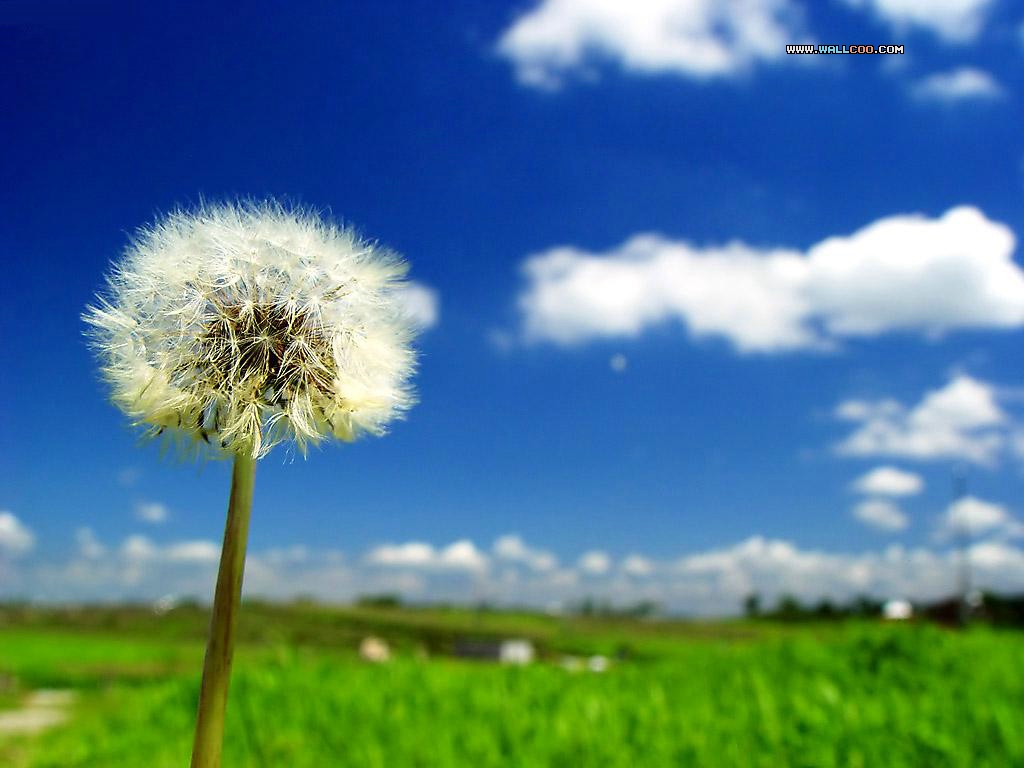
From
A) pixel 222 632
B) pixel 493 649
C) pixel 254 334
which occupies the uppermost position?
pixel 254 334

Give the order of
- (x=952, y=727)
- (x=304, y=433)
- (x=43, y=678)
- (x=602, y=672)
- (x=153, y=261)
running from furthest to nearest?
(x=43, y=678) < (x=602, y=672) < (x=952, y=727) < (x=153, y=261) < (x=304, y=433)

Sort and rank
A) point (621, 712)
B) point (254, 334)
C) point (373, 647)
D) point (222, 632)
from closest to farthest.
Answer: point (222, 632), point (254, 334), point (621, 712), point (373, 647)

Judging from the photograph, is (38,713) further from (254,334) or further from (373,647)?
(254,334)

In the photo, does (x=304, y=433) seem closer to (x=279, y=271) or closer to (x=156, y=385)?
(x=156, y=385)

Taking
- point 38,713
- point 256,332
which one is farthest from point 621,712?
point 38,713

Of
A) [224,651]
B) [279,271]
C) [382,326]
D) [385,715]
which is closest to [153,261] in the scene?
[279,271]

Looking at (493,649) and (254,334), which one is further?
(493,649)
